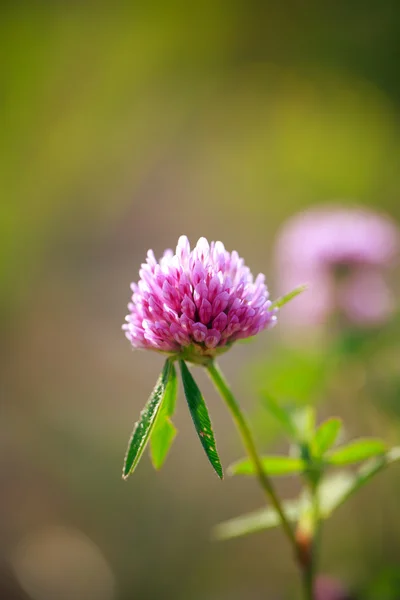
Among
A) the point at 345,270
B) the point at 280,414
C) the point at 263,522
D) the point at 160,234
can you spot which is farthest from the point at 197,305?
the point at 160,234

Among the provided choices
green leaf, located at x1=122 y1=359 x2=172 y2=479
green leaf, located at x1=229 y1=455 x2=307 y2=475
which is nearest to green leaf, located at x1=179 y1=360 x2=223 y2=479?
green leaf, located at x1=122 y1=359 x2=172 y2=479

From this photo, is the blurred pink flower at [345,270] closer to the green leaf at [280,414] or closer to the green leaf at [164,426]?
the green leaf at [280,414]

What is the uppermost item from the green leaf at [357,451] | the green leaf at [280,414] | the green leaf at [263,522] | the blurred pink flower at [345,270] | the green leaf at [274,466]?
the blurred pink flower at [345,270]

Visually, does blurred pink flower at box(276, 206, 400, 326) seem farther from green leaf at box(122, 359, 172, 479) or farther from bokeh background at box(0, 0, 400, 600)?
green leaf at box(122, 359, 172, 479)

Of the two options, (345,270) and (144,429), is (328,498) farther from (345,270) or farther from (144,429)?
(345,270)

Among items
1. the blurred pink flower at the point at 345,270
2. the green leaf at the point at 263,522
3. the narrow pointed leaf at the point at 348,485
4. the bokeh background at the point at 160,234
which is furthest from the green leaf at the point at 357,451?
the blurred pink flower at the point at 345,270

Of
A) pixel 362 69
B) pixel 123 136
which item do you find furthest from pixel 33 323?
pixel 362 69

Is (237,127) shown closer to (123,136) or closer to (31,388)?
(123,136)
